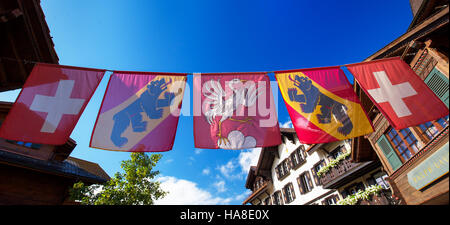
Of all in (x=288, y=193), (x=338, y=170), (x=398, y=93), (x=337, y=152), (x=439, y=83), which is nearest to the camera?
(x=398, y=93)

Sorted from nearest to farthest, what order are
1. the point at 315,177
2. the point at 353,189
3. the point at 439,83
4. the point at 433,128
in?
the point at 439,83
the point at 433,128
the point at 353,189
the point at 315,177

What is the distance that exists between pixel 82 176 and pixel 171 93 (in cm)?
1360

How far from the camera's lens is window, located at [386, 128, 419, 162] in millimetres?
7758

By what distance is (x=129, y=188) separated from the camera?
14.3 m

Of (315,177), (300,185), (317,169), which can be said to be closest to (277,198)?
(300,185)

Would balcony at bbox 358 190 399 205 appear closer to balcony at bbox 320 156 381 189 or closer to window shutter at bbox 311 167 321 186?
balcony at bbox 320 156 381 189

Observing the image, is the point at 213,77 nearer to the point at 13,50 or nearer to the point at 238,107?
the point at 238,107

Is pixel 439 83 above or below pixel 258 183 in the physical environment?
below

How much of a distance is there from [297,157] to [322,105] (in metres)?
18.8

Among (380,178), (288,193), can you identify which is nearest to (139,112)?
(380,178)

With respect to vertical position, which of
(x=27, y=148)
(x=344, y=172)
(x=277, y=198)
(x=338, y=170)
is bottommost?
(x=344, y=172)

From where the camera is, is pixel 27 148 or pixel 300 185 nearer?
pixel 27 148

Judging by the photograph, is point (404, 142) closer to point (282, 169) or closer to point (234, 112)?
point (234, 112)
